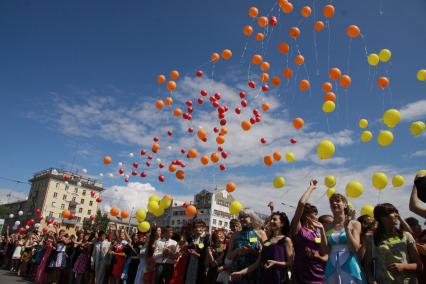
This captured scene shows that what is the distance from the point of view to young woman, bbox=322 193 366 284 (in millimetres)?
3123

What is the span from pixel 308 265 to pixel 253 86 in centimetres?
623

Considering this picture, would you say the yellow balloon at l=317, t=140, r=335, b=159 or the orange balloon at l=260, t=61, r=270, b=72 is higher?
the orange balloon at l=260, t=61, r=270, b=72

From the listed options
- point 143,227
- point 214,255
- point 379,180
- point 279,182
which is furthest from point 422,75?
point 143,227

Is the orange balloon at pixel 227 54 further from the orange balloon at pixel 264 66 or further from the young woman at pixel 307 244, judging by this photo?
the young woman at pixel 307 244

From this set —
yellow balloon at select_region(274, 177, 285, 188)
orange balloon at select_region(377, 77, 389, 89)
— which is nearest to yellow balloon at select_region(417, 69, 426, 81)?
orange balloon at select_region(377, 77, 389, 89)

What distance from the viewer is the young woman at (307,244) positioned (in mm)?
3607

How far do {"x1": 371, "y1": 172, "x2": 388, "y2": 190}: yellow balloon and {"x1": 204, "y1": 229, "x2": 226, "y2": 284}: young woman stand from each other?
2876 millimetres

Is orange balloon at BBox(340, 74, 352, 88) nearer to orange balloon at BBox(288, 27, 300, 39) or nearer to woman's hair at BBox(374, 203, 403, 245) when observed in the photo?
orange balloon at BBox(288, 27, 300, 39)

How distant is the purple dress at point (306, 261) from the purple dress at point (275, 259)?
0.43 ft

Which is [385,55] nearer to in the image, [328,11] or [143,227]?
[328,11]

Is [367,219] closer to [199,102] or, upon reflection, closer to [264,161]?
[264,161]

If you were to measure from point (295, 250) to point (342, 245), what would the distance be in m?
0.67

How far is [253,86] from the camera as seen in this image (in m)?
9.21

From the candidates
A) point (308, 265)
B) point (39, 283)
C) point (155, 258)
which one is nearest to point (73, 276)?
point (39, 283)
